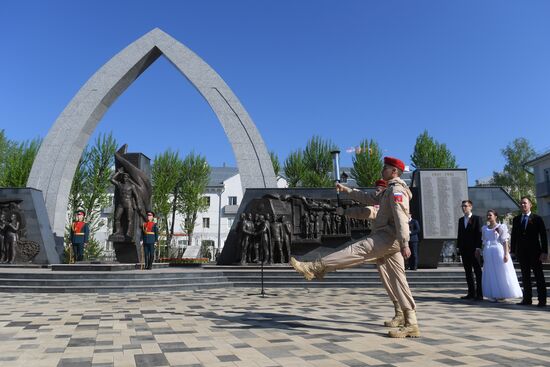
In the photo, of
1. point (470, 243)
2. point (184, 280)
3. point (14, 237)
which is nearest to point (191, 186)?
point (14, 237)

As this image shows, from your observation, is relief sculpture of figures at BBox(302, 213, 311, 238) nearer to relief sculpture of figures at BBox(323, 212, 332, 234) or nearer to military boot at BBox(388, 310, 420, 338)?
relief sculpture of figures at BBox(323, 212, 332, 234)

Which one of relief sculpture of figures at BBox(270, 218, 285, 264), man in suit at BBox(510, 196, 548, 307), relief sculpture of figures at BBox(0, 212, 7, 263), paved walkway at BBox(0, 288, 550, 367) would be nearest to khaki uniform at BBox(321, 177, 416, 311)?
paved walkway at BBox(0, 288, 550, 367)

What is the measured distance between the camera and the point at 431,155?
120ft

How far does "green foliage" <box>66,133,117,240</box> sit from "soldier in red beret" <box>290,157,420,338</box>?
27.0 m

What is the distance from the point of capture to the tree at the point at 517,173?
40844 mm

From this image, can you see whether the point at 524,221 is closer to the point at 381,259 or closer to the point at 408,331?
the point at 381,259

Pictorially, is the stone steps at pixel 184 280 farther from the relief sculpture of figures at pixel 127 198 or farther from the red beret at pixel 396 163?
the red beret at pixel 396 163

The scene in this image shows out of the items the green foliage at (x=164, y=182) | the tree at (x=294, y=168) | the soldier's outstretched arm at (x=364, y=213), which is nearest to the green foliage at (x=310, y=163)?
the tree at (x=294, y=168)

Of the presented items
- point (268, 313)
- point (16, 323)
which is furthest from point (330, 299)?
point (16, 323)

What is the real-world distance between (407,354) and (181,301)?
528 cm

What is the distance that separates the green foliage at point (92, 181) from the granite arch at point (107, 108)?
9673 mm

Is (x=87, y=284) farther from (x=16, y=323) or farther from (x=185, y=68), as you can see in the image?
(x=185, y=68)

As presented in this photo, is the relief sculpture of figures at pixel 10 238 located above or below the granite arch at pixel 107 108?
below

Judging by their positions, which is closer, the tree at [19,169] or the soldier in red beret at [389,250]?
the soldier in red beret at [389,250]
